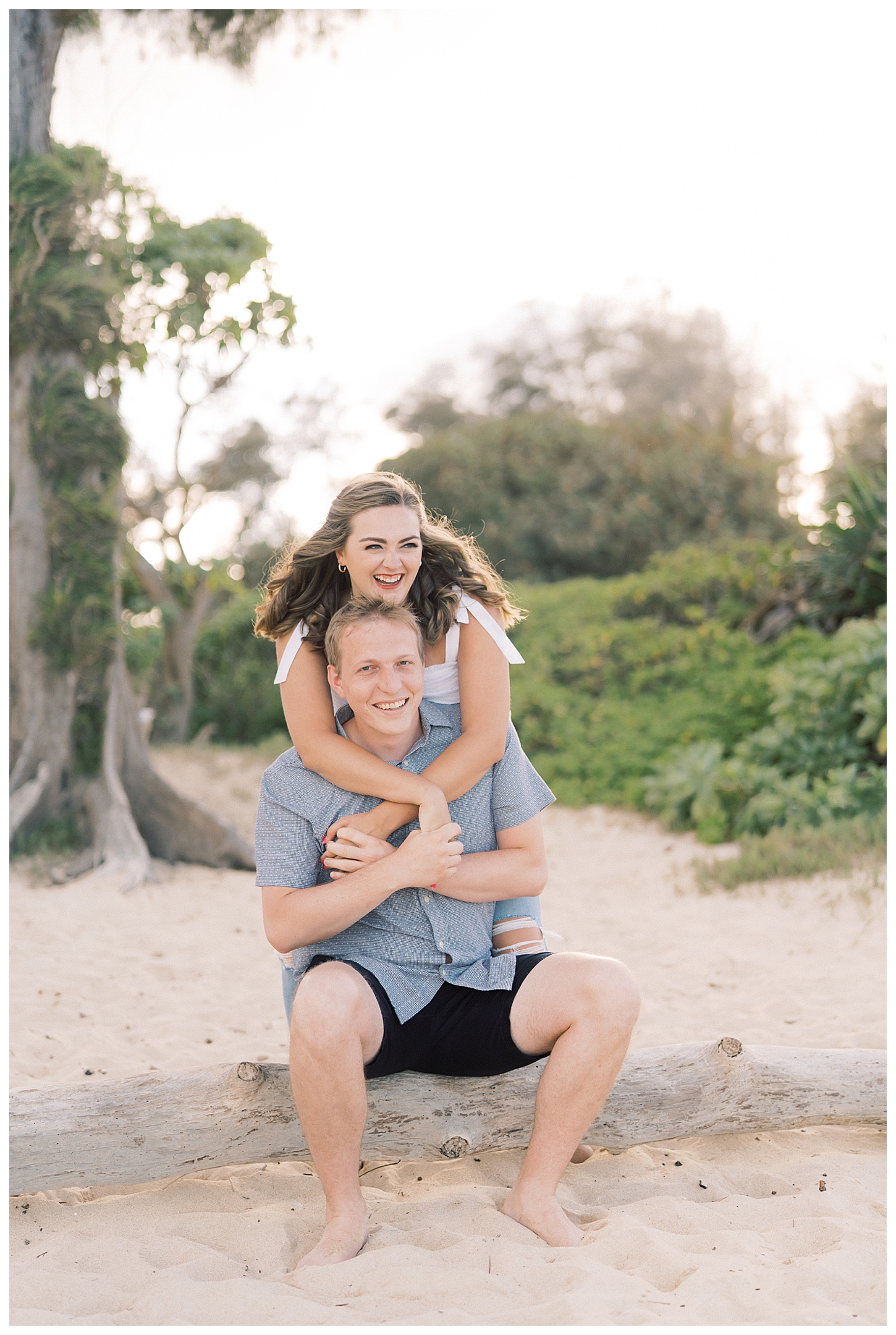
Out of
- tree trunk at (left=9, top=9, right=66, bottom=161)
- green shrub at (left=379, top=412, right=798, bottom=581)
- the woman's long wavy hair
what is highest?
tree trunk at (left=9, top=9, right=66, bottom=161)

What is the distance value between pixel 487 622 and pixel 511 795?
0.48 metres

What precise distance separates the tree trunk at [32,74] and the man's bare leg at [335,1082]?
21.7 feet

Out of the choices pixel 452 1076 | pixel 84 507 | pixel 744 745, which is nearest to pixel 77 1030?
pixel 452 1076

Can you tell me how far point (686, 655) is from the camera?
31.4 ft

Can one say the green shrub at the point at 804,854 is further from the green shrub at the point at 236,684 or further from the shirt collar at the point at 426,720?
the green shrub at the point at 236,684

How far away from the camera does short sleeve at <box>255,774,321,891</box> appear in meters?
2.26

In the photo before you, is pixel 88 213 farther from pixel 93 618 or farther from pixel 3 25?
pixel 3 25

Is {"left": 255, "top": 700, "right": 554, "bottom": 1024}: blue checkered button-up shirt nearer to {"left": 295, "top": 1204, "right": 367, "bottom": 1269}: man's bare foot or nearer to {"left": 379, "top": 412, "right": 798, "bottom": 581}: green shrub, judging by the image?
{"left": 295, "top": 1204, "right": 367, "bottom": 1269}: man's bare foot

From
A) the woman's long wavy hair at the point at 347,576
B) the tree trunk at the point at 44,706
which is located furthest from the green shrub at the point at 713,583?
the woman's long wavy hair at the point at 347,576

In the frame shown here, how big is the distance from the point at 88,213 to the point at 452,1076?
646 cm

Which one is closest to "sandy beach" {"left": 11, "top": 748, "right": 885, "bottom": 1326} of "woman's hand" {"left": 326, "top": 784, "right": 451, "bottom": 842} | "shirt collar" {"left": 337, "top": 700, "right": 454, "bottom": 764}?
"woman's hand" {"left": 326, "top": 784, "right": 451, "bottom": 842}

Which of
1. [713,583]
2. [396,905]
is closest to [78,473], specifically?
[396,905]

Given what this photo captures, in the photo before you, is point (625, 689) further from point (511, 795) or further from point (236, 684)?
point (511, 795)

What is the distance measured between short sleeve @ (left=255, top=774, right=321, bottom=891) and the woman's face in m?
0.63
